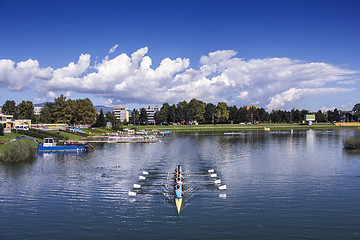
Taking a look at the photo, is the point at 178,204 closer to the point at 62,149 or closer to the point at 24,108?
the point at 62,149

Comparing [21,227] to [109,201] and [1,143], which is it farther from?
[1,143]

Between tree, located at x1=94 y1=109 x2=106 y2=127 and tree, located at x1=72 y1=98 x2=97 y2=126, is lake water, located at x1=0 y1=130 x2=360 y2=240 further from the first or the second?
tree, located at x1=94 y1=109 x2=106 y2=127

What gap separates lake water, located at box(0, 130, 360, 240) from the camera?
20844 mm

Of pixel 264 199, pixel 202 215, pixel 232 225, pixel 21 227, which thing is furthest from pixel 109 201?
pixel 264 199

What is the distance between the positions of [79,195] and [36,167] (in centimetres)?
2025

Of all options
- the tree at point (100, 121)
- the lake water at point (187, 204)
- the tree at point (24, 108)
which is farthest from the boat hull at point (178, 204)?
the tree at point (24, 108)

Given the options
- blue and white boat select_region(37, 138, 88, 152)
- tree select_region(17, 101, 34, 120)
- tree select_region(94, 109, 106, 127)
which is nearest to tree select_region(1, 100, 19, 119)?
tree select_region(17, 101, 34, 120)

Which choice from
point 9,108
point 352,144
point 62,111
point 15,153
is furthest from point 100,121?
point 352,144

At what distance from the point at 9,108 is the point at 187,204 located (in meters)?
→ 148

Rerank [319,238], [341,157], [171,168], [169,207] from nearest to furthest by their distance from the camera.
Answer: [319,238]
[169,207]
[171,168]
[341,157]

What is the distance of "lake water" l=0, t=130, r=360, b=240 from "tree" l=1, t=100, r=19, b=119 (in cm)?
11644

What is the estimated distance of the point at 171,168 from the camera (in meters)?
44.8

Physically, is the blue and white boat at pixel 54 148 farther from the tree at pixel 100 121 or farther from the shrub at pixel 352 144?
the tree at pixel 100 121

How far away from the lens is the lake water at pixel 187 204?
20844mm
